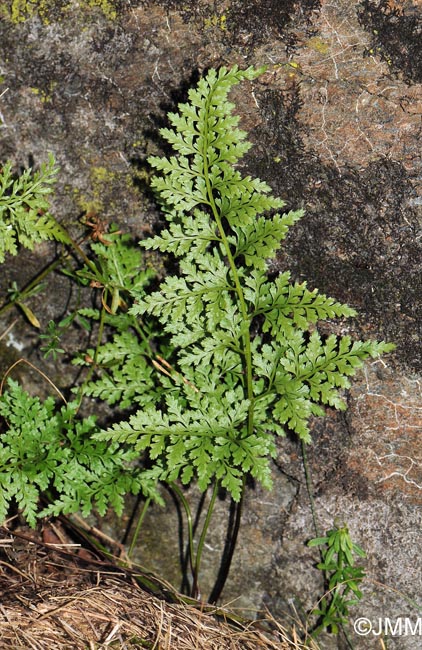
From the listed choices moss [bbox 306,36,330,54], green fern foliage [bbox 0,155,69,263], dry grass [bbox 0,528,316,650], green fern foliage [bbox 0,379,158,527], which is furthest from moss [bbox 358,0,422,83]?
dry grass [bbox 0,528,316,650]

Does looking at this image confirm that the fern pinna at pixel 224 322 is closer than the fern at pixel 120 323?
Yes

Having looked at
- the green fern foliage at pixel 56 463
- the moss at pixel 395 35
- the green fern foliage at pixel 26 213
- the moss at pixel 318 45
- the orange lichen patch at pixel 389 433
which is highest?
the green fern foliage at pixel 26 213

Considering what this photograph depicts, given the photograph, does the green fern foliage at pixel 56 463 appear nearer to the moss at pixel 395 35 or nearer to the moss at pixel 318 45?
the moss at pixel 318 45

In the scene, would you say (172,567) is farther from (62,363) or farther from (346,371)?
(346,371)

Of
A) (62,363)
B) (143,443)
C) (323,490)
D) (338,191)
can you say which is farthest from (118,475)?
(338,191)

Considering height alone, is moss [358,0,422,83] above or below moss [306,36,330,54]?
below

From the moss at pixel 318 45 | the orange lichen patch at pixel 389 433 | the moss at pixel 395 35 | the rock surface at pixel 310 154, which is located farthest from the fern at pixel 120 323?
the moss at pixel 395 35

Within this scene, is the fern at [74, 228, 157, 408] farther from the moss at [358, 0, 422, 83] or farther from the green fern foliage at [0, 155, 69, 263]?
the moss at [358, 0, 422, 83]
